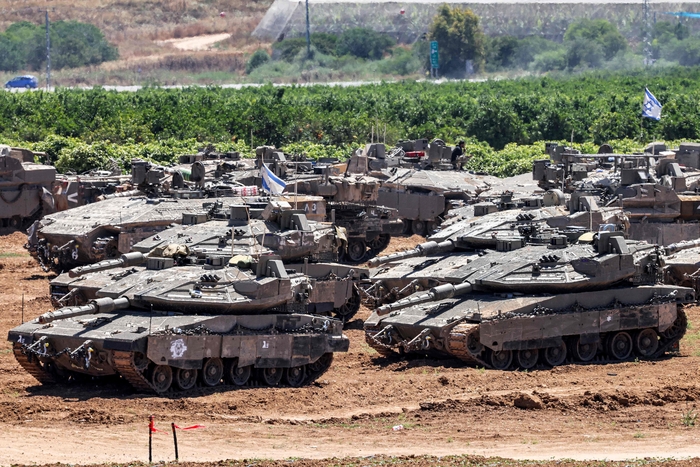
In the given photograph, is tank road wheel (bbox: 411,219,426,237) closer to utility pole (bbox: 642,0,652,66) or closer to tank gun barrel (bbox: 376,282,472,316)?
tank gun barrel (bbox: 376,282,472,316)

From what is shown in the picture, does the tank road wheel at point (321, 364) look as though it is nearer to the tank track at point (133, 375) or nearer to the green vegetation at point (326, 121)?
the tank track at point (133, 375)

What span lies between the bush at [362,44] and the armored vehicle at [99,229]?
80.9m

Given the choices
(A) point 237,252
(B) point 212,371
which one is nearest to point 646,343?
(A) point 237,252

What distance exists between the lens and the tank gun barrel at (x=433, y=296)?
28.3 meters

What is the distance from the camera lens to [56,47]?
117 meters

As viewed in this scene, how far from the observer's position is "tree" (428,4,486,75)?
376 ft

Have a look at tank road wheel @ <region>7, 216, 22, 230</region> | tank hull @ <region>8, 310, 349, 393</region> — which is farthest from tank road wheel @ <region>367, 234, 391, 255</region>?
tank hull @ <region>8, 310, 349, 393</region>

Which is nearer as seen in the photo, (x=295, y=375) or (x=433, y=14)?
(x=295, y=375)

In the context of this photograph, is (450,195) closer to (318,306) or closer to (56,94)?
(318,306)

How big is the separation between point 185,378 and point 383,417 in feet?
12.7

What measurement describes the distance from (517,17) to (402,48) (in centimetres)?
1105

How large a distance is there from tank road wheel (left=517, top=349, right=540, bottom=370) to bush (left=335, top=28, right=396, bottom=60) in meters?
92.5

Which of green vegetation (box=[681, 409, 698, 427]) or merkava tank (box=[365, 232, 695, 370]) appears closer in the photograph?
green vegetation (box=[681, 409, 698, 427])

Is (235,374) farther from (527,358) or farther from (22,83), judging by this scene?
(22,83)
